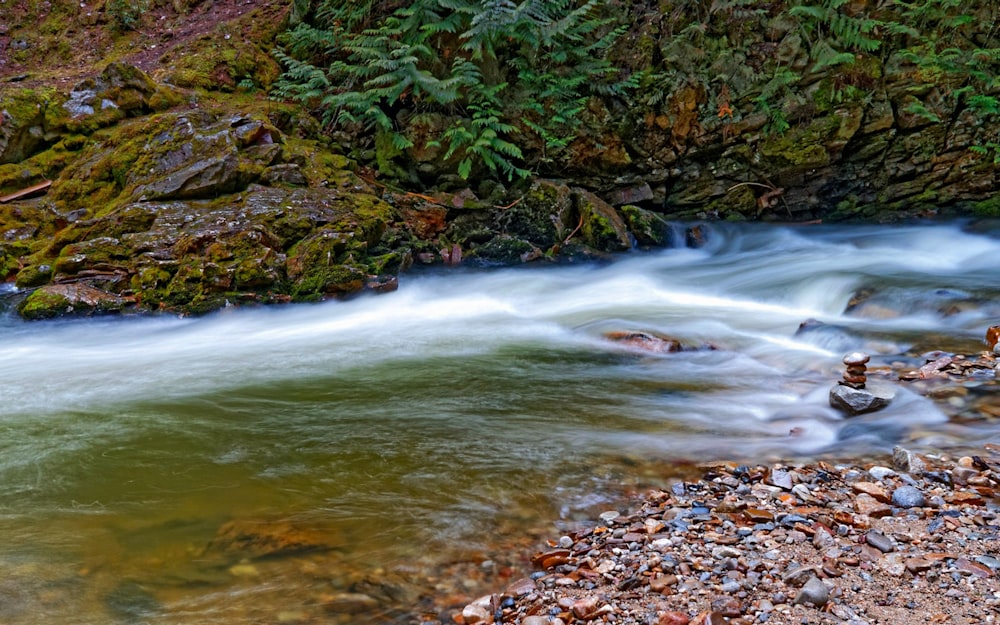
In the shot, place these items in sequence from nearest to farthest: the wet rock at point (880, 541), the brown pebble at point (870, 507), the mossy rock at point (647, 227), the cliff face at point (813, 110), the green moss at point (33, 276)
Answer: the wet rock at point (880, 541) < the brown pebble at point (870, 507) < the green moss at point (33, 276) < the cliff face at point (813, 110) < the mossy rock at point (647, 227)

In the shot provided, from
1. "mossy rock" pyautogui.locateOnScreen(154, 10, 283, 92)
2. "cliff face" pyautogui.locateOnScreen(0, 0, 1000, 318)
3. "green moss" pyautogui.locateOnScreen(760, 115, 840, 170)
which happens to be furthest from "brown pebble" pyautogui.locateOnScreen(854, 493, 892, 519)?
"mossy rock" pyautogui.locateOnScreen(154, 10, 283, 92)

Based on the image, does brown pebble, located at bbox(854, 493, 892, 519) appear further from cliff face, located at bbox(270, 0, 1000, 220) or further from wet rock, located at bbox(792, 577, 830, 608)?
cliff face, located at bbox(270, 0, 1000, 220)

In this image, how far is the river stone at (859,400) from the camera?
15.3 feet

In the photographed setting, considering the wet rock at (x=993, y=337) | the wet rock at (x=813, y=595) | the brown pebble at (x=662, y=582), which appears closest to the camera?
the wet rock at (x=813, y=595)

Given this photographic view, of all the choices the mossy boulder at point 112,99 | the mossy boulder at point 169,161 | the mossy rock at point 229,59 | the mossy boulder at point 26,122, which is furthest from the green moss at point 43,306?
the mossy rock at point 229,59

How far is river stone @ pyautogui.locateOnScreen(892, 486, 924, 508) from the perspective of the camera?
327 centimetres

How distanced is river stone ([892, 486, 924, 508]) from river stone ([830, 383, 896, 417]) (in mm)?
1319

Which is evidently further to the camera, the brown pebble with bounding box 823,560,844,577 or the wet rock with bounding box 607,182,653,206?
the wet rock with bounding box 607,182,653,206

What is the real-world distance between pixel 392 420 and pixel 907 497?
3.60m

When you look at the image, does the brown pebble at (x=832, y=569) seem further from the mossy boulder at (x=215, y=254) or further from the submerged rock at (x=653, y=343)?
the mossy boulder at (x=215, y=254)

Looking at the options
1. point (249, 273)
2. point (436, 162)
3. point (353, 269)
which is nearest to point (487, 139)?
point (436, 162)

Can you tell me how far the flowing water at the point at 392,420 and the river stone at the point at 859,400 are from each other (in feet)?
0.42

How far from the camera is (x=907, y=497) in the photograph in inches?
131

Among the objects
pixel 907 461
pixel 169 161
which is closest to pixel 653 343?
pixel 907 461
